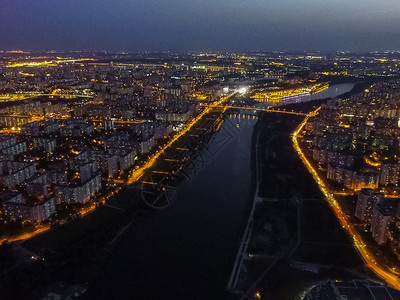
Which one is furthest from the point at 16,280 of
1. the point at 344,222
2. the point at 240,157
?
the point at 240,157

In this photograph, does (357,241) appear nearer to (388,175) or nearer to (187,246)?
(187,246)

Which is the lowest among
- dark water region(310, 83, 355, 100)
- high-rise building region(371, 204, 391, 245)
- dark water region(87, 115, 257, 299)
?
dark water region(87, 115, 257, 299)

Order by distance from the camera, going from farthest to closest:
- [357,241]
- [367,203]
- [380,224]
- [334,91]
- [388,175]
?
[334,91]
[388,175]
[367,203]
[357,241]
[380,224]

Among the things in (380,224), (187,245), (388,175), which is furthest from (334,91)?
(187,245)

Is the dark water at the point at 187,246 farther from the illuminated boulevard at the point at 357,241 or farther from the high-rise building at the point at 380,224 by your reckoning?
the high-rise building at the point at 380,224

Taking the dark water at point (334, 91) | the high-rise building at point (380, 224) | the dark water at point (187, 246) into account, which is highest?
the dark water at point (334, 91)

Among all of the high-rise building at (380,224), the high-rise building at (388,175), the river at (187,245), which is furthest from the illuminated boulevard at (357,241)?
the river at (187,245)

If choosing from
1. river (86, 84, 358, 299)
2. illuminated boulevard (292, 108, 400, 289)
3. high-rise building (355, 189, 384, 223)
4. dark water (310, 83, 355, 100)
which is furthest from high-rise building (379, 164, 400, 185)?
dark water (310, 83, 355, 100)

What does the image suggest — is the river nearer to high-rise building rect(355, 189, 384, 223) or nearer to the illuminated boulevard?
the illuminated boulevard

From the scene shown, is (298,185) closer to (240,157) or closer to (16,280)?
(240,157)

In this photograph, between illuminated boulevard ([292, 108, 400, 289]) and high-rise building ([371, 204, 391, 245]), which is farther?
high-rise building ([371, 204, 391, 245])
